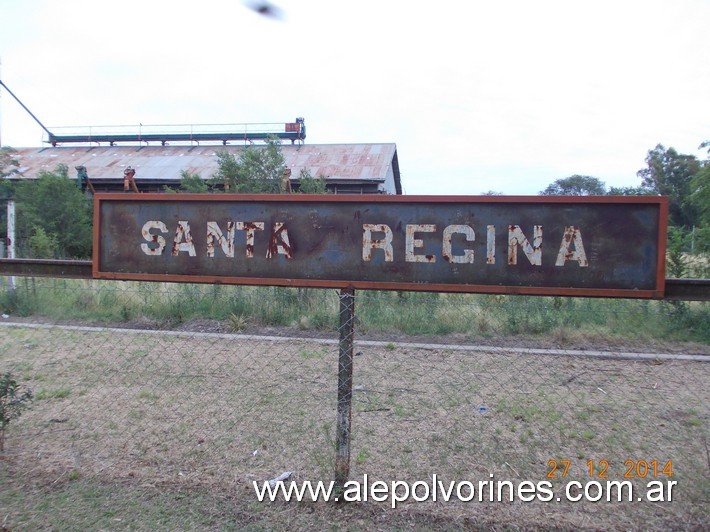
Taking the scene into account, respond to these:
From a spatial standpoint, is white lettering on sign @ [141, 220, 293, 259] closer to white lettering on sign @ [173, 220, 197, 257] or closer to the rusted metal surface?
white lettering on sign @ [173, 220, 197, 257]

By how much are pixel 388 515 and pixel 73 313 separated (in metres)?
7.10

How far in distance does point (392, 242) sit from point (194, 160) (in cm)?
2716

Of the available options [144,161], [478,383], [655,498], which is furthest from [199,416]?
[144,161]

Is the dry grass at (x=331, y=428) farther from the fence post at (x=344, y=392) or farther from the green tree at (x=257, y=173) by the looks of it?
the green tree at (x=257, y=173)

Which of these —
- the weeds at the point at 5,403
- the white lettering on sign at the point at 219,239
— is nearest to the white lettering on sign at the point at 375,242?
the white lettering on sign at the point at 219,239

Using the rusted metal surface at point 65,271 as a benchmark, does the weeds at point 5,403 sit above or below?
A: below

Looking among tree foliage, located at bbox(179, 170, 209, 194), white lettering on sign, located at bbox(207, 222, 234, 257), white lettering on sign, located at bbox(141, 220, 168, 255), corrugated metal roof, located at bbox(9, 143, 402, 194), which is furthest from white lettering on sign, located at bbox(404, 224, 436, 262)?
corrugated metal roof, located at bbox(9, 143, 402, 194)

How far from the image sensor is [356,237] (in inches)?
126

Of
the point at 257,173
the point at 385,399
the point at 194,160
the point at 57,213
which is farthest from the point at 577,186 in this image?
the point at 385,399

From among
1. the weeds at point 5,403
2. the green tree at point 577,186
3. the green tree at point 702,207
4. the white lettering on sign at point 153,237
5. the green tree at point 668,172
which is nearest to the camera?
the white lettering on sign at point 153,237

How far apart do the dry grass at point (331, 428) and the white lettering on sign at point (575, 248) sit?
55.4 inches

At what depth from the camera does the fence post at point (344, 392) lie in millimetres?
3201

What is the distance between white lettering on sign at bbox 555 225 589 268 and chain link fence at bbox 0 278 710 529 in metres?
1.41

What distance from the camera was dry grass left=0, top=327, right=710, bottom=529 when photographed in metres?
3.09
